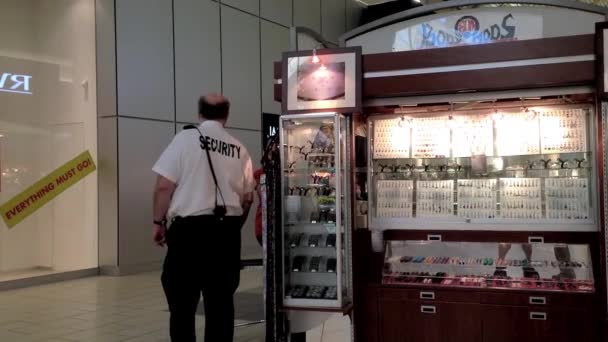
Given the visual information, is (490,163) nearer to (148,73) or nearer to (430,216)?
(430,216)

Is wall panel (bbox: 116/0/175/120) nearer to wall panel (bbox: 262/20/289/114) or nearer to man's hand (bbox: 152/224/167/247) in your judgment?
wall panel (bbox: 262/20/289/114)

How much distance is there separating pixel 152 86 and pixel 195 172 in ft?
20.0

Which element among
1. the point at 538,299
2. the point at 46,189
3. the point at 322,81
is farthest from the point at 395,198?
the point at 46,189

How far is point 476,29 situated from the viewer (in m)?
4.16

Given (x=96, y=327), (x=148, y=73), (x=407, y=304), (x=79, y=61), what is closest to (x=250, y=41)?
(x=148, y=73)

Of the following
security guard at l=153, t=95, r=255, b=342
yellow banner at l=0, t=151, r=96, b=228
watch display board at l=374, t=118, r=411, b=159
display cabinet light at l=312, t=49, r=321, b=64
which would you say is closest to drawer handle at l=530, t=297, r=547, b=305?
watch display board at l=374, t=118, r=411, b=159

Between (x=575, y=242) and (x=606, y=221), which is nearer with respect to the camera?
(x=606, y=221)

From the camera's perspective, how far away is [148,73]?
889 cm

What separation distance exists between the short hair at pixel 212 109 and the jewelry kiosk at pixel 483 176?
793 mm

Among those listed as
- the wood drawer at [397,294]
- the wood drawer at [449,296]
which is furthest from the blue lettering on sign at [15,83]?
the wood drawer at [449,296]

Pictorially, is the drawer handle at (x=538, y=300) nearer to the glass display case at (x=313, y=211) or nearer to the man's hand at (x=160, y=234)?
the glass display case at (x=313, y=211)

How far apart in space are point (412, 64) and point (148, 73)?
19.2 ft

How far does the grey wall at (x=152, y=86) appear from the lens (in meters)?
8.43

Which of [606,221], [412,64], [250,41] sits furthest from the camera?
[250,41]
